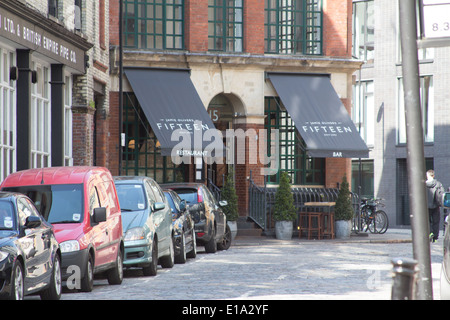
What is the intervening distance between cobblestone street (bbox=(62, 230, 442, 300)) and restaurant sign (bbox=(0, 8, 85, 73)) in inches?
219

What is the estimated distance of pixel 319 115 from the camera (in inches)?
1243

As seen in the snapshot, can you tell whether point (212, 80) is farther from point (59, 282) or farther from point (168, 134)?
point (59, 282)

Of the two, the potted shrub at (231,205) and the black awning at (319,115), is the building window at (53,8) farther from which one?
the black awning at (319,115)

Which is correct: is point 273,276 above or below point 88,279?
below

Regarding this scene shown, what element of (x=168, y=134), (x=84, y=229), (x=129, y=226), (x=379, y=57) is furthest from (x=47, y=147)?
(x=379, y=57)

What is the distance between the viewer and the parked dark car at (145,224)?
16297 millimetres

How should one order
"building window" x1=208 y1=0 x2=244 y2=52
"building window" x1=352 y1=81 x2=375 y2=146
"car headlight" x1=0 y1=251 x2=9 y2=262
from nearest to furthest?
1. "car headlight" x1=0 y1=251 x2=9 y2=262
2. "building window" x1=208 y1=0 x2=244 y2=52
3. "building window" x1=352 y1=81 x2=375 y2=146

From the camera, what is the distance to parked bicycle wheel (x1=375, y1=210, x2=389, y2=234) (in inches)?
1350

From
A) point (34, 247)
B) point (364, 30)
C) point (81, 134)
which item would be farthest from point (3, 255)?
point (364, 30)

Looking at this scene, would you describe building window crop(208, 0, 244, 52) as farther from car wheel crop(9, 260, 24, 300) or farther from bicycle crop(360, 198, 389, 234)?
car wheel crop(9, 260, 24, 300)

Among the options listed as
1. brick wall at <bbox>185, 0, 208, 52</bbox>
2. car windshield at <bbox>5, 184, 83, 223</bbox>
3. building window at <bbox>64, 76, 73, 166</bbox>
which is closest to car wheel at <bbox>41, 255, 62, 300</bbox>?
car windshield at <bbox>5, 184, 83, 223</bbox>

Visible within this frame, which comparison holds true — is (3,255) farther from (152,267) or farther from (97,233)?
(152,267)

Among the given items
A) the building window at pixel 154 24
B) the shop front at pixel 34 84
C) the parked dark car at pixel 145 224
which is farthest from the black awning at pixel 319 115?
the parked dark car at pixel 145 224

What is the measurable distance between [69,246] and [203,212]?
31.0 ft
